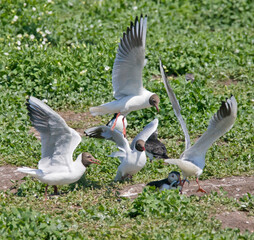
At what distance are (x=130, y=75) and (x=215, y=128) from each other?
6.67 feet

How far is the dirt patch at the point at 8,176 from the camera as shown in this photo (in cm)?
745

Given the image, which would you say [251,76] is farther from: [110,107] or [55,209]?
[55,209]

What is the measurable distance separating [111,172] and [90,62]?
3253 mm

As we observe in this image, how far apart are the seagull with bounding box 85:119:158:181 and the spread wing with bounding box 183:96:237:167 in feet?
2.01

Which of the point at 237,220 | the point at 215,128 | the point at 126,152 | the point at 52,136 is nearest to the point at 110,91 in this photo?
the point at 126,152

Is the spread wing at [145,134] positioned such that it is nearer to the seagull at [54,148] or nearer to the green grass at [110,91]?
the green grass at [110,91]

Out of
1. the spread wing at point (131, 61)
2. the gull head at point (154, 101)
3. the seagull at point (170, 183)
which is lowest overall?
the seagull at point (170, 183)

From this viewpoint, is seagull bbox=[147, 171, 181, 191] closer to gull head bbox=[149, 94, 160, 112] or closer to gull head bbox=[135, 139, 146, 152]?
gull head bbox=[135, 139, 146, 152]

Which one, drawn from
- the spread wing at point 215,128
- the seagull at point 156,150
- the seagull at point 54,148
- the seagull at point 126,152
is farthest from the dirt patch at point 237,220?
the seagull at point 156,150

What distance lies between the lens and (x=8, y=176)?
7684mm

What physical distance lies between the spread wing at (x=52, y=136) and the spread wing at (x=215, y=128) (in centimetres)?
157

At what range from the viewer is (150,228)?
19.3ft

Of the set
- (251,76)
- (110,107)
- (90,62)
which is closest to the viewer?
(110,107)

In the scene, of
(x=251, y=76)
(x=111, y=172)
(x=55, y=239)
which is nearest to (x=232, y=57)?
Result: (x=251, y=76)
